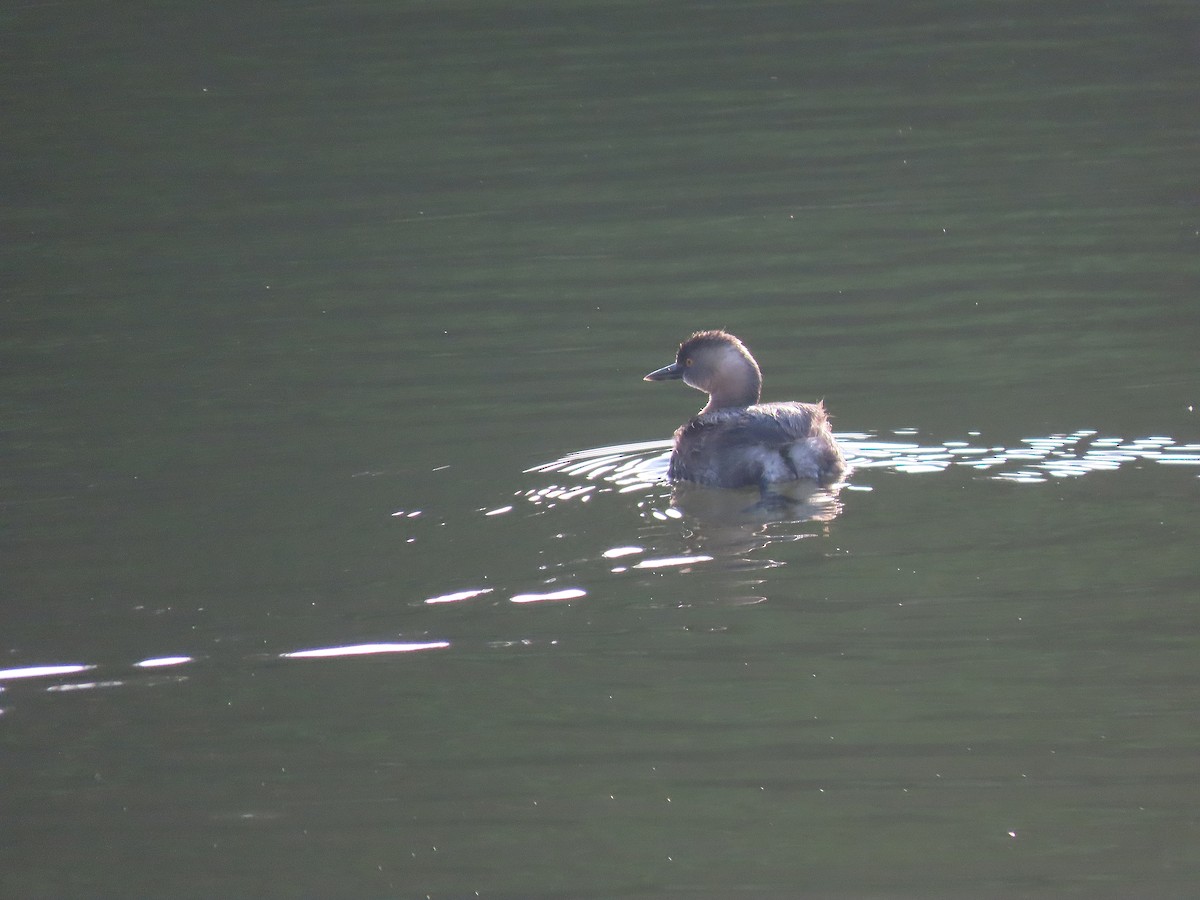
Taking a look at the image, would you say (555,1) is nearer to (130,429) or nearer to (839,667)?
(130,429)

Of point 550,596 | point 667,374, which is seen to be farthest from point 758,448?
point 550,596

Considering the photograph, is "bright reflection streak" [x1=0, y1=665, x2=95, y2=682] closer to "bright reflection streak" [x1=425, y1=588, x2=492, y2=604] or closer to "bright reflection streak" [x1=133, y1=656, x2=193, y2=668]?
"bright reflection streak" [x1=133, y1=656, x2=193, y2=668]

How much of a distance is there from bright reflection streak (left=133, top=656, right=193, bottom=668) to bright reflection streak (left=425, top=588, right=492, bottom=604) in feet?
3.02

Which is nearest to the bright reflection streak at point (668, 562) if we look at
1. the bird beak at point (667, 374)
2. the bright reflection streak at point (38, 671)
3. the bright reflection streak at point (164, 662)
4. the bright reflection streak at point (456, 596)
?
the bright reflection streak at point (456, 596)

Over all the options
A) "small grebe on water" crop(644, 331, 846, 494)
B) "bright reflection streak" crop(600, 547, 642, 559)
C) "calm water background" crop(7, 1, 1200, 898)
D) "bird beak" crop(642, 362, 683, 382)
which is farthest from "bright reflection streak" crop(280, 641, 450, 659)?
"bird beak" crop(642, 362, 683, 382)

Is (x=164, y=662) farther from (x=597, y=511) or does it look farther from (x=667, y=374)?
(x=667, y=374)

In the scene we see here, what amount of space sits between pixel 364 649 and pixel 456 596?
51 cm

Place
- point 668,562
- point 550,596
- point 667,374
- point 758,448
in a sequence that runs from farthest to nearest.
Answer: point 667,374
point 758,448
point 668,562
point 550,596

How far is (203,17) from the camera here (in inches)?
953

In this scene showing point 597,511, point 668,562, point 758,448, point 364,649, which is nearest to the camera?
point 364,649

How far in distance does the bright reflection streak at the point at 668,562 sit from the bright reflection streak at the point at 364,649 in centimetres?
97

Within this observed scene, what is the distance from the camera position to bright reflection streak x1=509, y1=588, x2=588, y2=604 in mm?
7012

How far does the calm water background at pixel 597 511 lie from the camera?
18.0 ft

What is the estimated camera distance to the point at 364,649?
6.70 meters
